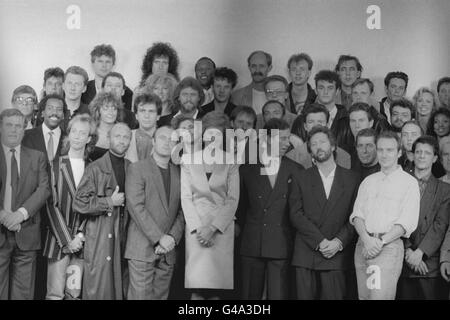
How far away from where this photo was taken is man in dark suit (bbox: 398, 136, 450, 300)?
4391mm

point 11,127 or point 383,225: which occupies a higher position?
point 11,127

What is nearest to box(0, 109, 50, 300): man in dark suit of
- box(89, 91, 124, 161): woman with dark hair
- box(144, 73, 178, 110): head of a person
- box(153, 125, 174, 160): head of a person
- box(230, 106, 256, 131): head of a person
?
box(89, 91, 124, 161): woman with dark hair

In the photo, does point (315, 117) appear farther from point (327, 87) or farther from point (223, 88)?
point (223, 88)

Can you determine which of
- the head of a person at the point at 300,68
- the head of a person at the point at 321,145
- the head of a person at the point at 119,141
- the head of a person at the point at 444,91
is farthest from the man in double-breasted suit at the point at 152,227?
the head of a person at the point at 444,91

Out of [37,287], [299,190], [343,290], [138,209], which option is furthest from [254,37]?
[37,287]

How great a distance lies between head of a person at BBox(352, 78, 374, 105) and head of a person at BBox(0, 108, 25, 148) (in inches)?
81.9

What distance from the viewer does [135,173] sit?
441 cm

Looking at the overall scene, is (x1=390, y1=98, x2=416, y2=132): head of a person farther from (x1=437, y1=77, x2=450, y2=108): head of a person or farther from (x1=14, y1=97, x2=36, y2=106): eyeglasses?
(x1=14, y1=97, x2=36, y2=106): eyeglasses

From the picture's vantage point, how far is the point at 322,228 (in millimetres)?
→ 4387

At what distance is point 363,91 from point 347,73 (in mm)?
154

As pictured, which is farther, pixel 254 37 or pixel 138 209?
pixel 254 37

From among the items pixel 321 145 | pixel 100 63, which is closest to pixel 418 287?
pixel 321 145
